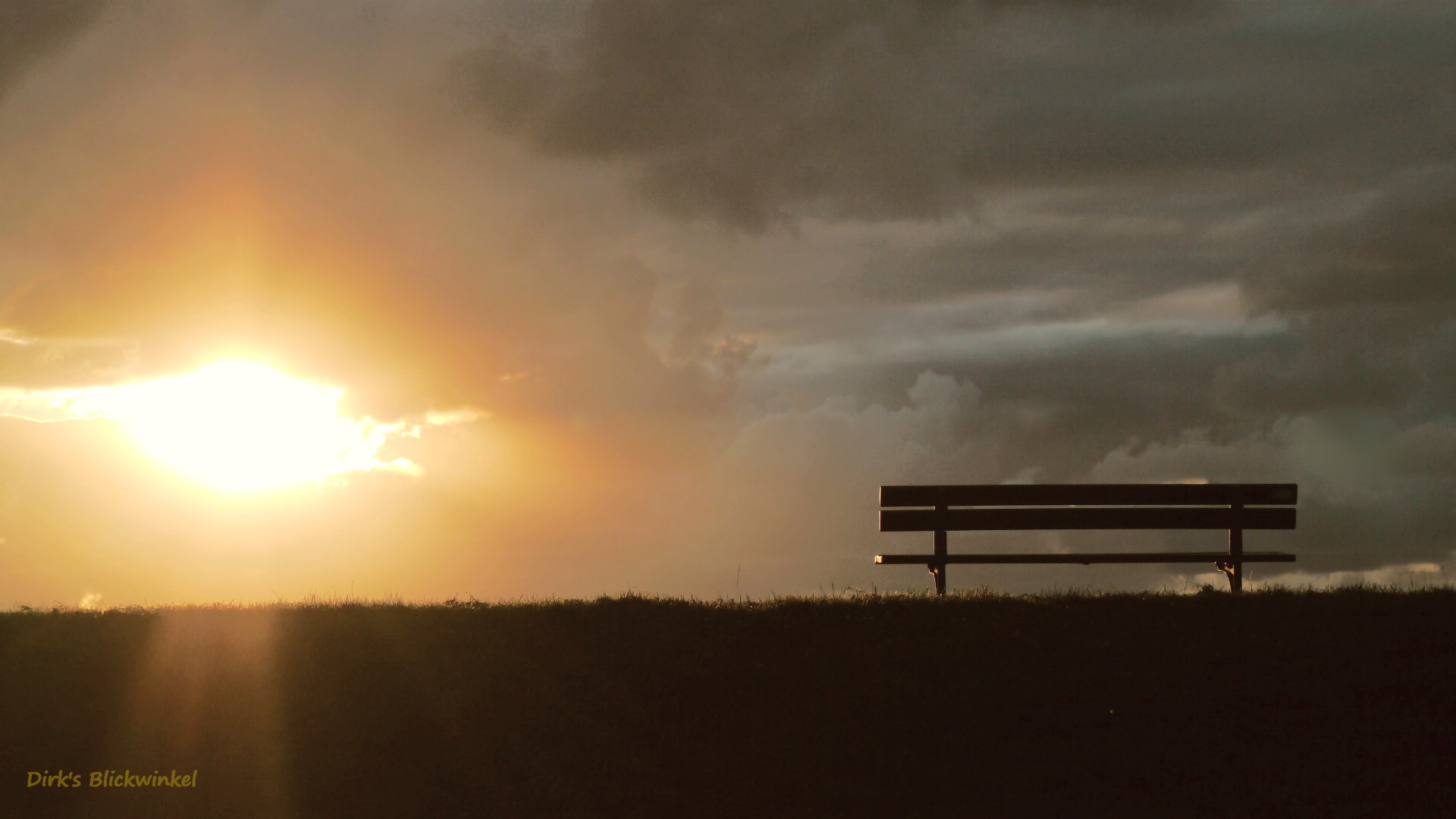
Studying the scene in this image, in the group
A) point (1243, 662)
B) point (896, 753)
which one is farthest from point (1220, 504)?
point (896, 753)

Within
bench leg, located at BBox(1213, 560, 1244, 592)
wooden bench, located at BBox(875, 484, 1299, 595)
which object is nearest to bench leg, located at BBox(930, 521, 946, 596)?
wooden bench, located at BBox(875, 484, 1299, 595)

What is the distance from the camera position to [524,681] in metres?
10.6

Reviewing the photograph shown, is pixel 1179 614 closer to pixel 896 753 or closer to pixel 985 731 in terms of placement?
pixel 985 731

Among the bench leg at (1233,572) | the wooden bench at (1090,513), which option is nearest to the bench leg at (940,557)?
the wooden bench at (1090,513)

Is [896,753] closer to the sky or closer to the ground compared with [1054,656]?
closer to the ground

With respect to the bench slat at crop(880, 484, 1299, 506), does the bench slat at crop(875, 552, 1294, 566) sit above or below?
below

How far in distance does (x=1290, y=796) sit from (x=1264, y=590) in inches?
164

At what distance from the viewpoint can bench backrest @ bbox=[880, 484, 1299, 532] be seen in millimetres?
13188

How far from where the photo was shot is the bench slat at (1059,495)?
13203 mm

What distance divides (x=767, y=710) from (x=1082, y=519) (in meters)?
5.48

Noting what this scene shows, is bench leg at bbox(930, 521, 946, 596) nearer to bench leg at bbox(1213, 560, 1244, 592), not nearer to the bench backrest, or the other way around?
the bench backrest

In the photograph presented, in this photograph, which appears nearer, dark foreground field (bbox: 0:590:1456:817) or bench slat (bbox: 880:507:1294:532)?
dark foreground field (bbox: 0:590:1456:817)

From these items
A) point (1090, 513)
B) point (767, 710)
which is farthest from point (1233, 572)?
point (767, 710)

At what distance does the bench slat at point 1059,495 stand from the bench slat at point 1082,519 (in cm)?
10
